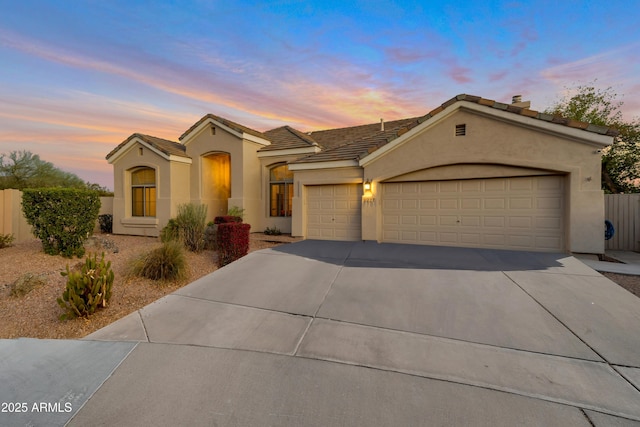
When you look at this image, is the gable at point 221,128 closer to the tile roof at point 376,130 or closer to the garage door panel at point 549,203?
the tile roof at point 376,130

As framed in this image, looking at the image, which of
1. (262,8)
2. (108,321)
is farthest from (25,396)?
(262,8)

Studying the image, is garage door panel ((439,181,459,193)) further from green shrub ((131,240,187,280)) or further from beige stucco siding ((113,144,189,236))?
beige stucco siding ((113,144,189,236))

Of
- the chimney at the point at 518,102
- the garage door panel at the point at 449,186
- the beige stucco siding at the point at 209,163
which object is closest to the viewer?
the garage door panel at the point at 449,186

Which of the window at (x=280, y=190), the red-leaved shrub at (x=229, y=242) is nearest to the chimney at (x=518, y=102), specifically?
the window at (x=280, y=190)

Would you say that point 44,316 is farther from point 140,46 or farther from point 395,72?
point 395,72

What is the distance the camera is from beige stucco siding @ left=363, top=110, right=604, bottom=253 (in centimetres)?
744

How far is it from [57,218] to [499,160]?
13.3 meters

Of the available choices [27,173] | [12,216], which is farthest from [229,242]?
[27,173]

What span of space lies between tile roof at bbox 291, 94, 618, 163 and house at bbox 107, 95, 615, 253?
48 millimetres

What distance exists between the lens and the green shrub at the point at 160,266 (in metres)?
6.00

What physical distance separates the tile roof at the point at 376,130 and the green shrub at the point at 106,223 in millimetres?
11523

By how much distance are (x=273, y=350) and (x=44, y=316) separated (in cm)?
419

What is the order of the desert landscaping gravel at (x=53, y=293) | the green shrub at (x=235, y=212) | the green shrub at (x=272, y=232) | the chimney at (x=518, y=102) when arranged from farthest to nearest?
the green shrub at (x=272, y=232) < the green shrub at (x=235, y=212) < the chimney at (x=518, y=102) < the desert landscaping gravel at (x=53, y=293)

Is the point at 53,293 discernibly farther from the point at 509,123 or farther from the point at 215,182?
the point at 509,123
